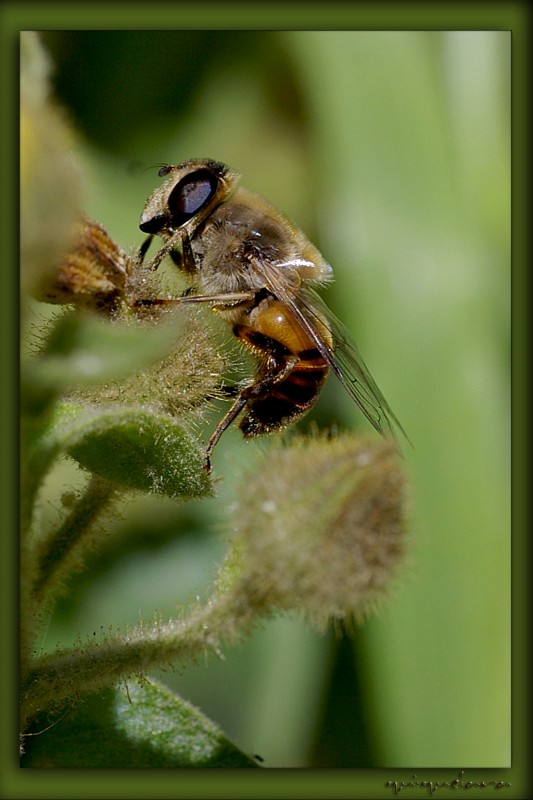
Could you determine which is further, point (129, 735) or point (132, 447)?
point (129, 735)

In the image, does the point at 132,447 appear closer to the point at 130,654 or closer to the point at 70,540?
the point at 70,540

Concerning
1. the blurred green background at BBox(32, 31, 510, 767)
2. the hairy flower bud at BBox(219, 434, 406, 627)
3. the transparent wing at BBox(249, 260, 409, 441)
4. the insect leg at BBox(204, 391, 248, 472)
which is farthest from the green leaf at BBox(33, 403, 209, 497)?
the blurred green background at BBox(32, 31, 510, 767)

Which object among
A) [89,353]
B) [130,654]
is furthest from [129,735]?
[89,353]

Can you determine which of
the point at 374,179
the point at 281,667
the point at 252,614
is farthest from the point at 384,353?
the point at 252,614

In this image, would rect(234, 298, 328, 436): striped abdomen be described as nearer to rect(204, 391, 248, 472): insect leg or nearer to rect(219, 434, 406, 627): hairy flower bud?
rect(204, 391, 248, 472): insect leg

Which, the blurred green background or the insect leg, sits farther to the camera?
the blurred green background

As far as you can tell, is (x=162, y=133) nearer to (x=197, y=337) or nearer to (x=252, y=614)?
(x=197, y=337)
